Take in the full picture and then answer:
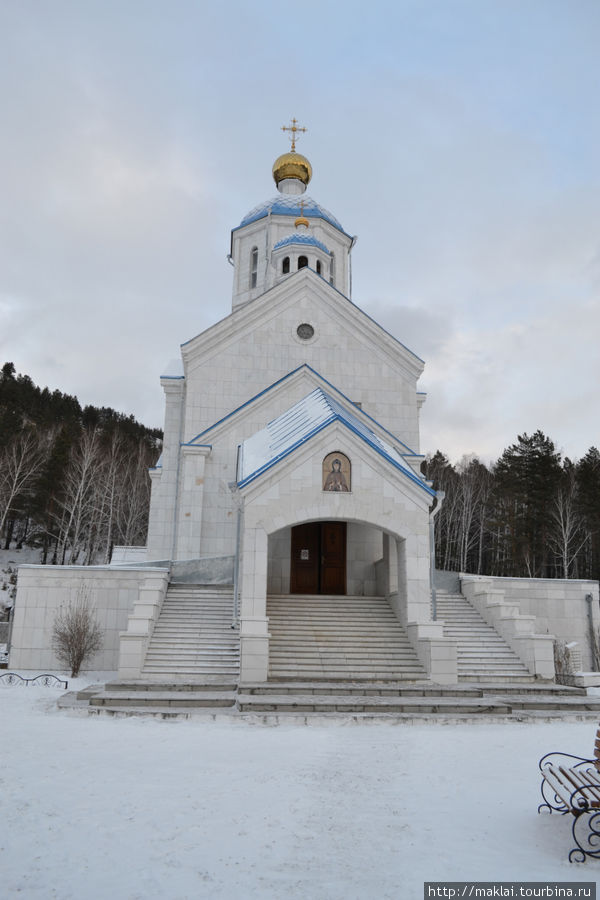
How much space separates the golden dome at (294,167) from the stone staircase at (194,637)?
22658 mm

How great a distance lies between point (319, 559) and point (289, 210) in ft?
58.8

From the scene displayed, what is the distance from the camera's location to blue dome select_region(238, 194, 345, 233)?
30.0 meters

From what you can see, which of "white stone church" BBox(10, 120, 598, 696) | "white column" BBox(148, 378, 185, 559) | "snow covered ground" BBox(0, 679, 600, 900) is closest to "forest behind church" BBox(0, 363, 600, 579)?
"white column" BBox(148, 378, 185, 559)

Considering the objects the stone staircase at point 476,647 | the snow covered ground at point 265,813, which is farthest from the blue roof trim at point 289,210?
the snow covered ground at point 265,813

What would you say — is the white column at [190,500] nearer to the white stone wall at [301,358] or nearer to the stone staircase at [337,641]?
the white stone wall at [301,358]

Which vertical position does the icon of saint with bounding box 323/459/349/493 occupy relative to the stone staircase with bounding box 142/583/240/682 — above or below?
above

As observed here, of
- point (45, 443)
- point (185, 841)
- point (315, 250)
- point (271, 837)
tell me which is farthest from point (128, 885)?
point (45, 443)

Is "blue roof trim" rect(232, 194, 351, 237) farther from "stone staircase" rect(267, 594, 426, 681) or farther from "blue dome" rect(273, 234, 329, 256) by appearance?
"stone staircase" rect(267, 594, 426, 681)

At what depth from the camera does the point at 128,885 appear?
13.7 ft

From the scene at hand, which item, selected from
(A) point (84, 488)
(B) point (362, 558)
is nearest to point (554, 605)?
(B) point (362, 558)

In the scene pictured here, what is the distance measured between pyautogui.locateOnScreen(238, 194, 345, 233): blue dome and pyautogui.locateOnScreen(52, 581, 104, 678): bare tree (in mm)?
20224

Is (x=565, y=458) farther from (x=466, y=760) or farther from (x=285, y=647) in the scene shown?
(x=466, y=760)

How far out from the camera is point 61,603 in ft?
49.5

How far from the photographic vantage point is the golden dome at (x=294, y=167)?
31.9m
